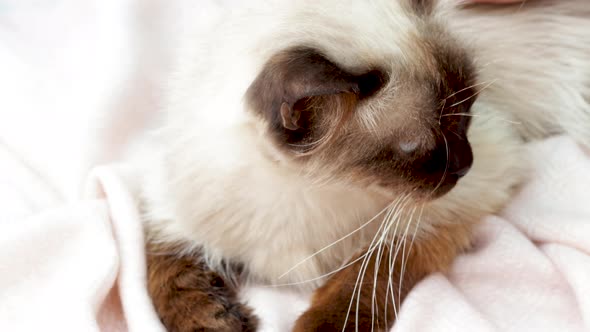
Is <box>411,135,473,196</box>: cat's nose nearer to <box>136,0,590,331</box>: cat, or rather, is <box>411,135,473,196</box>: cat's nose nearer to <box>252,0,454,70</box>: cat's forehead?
<box>136,0,590,331</box>: cat

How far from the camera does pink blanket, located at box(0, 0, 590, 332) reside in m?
1.12

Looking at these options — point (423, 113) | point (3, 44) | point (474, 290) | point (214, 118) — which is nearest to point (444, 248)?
point (474, 290)

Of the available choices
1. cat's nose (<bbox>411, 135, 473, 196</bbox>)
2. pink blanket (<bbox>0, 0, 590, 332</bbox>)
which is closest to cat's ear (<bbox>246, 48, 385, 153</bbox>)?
cat's nose (<bbox>411, 135, 473, 196</bbox>)

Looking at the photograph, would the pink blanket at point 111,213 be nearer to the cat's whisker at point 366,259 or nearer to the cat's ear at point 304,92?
the cat's whisker at point 366,259

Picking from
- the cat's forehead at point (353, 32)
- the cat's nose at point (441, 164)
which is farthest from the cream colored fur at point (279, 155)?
the cat's nose at point (441, 164)

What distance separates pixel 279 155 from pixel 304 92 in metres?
0.22

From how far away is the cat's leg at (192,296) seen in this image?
1160mm

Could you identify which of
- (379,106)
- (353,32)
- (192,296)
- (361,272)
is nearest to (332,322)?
(361,272)

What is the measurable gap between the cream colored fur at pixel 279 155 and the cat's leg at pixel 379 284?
41 millimetres

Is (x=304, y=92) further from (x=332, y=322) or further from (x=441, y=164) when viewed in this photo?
(x=332, y=322)

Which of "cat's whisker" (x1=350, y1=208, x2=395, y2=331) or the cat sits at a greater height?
the cat

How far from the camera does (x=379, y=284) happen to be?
1.18m

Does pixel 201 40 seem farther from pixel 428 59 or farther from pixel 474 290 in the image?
pixel 474 290

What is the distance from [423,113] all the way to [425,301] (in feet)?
1.17
